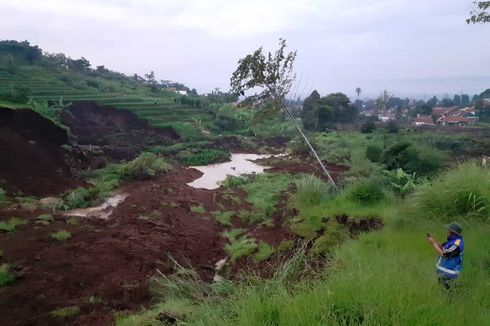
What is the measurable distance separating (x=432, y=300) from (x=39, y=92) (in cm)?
4017

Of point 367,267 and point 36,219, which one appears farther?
point 36,219

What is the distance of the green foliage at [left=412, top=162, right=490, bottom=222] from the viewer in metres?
7.41

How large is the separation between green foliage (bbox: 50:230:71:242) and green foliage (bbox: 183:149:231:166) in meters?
18.3

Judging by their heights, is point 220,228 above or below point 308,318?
below

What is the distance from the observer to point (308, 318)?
367 centimetres

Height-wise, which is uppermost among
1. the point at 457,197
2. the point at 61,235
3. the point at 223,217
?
the point at 457,197

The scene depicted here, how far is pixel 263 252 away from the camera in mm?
10344

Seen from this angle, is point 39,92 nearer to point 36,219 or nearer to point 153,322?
point 36,219

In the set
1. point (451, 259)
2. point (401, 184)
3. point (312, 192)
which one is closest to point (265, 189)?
point (312, 192)

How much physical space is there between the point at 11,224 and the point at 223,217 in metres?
6.74

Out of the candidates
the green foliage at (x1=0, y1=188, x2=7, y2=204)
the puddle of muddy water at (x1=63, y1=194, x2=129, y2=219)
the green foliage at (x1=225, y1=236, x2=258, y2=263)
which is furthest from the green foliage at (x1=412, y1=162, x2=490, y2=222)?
the green foliage at (x1=0, y1=188, x2=7, y2=204)

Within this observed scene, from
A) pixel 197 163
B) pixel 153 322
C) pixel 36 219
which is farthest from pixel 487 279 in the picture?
pixel 197 163

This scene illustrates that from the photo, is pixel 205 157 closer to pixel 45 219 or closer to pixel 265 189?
pixel 265 189

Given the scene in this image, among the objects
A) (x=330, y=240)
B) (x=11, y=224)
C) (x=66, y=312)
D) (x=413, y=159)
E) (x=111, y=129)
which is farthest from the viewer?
(x=111, y=129)
